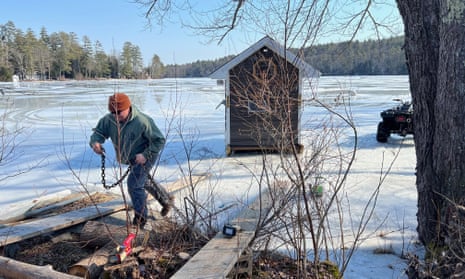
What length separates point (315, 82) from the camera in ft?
11.6

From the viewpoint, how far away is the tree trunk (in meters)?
3.14

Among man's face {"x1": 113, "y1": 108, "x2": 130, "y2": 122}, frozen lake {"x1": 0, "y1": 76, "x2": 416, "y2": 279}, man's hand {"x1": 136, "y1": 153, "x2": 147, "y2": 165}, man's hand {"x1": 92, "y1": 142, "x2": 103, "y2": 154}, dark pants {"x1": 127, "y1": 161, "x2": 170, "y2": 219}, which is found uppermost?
man's face {"x1": 113, "y1": 108, "x2": 130, "y2": 122}

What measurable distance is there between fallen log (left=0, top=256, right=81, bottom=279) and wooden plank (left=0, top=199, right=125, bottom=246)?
1.83ft

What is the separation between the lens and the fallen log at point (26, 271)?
8.30ft

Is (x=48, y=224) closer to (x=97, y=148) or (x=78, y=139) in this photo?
(x=97, y=148)

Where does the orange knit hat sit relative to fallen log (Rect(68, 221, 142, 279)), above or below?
above

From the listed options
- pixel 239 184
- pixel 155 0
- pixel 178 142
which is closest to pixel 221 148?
pixel 178 142

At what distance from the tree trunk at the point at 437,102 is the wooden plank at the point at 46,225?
3.36 meters

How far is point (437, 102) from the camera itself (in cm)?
337

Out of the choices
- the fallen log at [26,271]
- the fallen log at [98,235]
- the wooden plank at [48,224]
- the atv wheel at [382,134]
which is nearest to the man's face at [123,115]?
the wooden plank at [48,224]

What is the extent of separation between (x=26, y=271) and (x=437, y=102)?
13.1 feet

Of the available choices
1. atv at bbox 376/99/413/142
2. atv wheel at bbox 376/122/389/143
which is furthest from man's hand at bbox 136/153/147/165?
atv wheel at bbox 376/122/389/143

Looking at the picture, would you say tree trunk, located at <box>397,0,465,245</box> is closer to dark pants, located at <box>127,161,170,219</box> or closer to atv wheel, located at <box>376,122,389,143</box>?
dark pants, located at <box>127,161,170,219</box>

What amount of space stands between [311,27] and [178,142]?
801 centimetres
